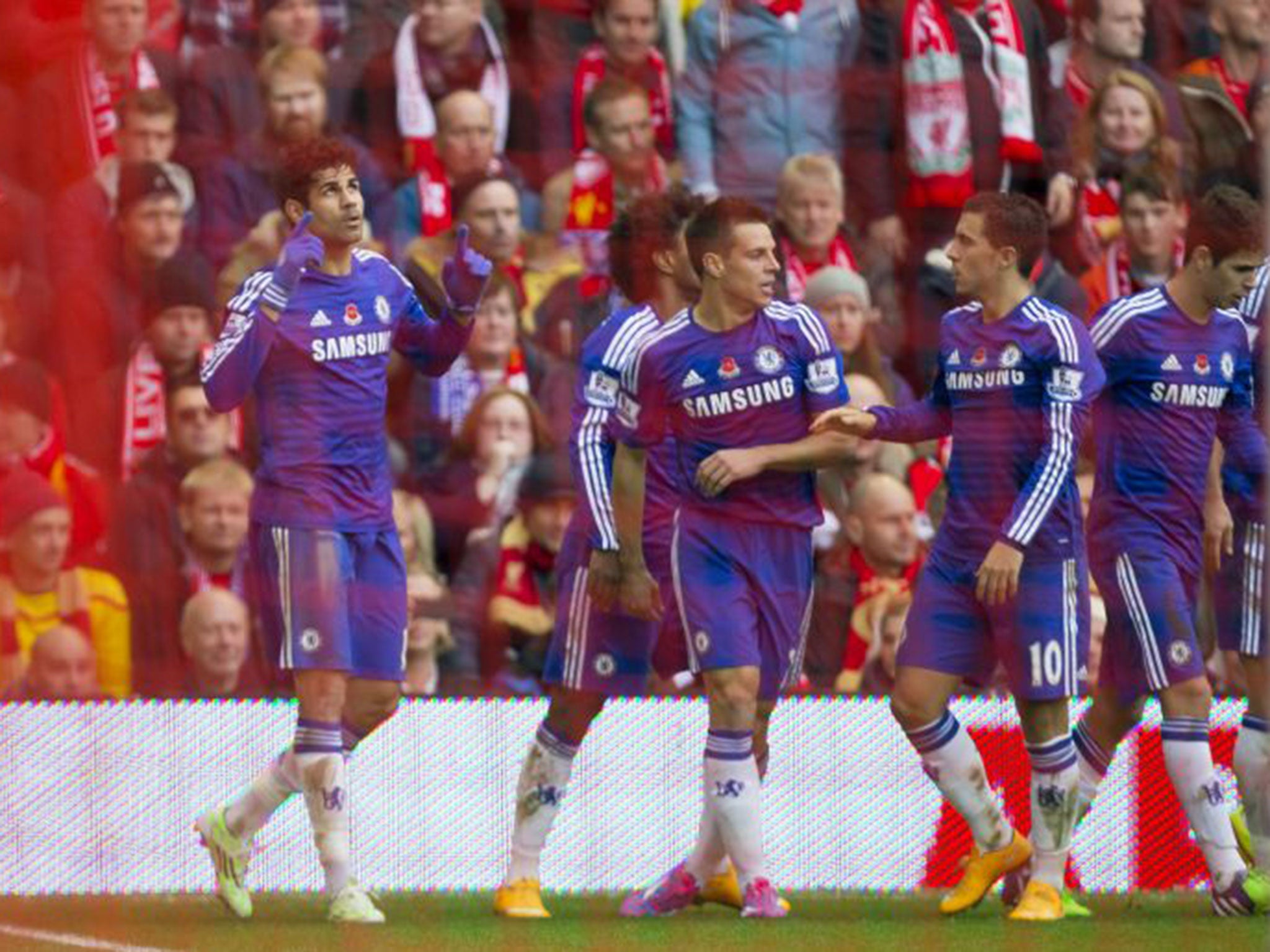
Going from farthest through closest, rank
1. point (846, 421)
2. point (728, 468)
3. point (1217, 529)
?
point (1217, 529), point (728, 468), point (846, 421)

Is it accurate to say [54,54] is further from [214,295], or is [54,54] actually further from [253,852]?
[253,852]

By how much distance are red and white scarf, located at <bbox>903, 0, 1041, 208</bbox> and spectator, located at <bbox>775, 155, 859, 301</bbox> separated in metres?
0.25

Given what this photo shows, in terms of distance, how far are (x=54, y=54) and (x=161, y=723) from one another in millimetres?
2030

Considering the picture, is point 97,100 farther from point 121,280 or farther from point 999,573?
point 999,573

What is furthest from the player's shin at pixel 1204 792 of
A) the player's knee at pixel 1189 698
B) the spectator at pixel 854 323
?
the spectator at pixel 854 323

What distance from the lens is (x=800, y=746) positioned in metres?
8.72

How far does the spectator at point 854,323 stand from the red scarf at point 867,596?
1.64 feet

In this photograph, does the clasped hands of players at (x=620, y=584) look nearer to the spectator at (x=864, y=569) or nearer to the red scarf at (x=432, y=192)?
the spectator at (x=864, y=569)

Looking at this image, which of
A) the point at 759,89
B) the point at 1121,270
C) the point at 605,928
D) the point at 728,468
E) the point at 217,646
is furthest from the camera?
the point at 1121,270

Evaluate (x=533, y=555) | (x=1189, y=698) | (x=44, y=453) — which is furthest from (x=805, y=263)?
(x=44, y=453)

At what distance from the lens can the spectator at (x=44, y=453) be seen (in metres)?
7.85

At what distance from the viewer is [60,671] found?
27.3 ft

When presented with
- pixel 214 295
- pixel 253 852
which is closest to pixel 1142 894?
pixel 253 852

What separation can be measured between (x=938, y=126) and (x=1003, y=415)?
1492 mm
